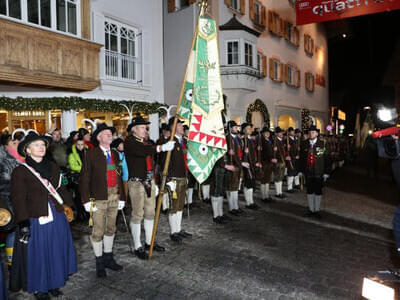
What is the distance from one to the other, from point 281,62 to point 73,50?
15.5 m

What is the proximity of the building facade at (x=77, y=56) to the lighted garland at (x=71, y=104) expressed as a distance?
0.06 m

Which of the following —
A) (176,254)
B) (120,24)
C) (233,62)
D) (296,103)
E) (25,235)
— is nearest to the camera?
(25,235)

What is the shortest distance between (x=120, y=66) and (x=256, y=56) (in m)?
8.56

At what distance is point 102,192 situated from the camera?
434 cm

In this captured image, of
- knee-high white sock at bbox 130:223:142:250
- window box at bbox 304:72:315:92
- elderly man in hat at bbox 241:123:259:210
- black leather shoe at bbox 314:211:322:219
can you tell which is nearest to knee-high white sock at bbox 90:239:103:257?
knee-high white sock at bbox 130:223:142:250

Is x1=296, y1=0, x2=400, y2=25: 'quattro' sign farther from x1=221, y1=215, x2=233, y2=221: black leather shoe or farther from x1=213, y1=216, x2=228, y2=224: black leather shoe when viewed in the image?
x1=213, y1=216, x2=228, y2=224: black leather shoe

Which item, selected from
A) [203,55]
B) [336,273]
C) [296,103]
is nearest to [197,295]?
[336,273]

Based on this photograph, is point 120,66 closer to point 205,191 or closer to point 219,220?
point 205,191

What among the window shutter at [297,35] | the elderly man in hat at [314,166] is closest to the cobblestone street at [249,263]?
the elderly man in hat at [314,166]

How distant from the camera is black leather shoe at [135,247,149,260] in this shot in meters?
5.05

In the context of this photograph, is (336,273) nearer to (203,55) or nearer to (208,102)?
(208,102)

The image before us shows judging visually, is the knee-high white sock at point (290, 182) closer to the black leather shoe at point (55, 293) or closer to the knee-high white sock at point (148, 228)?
the knee-high white sock at point (148, 228)

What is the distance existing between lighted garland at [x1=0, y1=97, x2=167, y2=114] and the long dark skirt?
7324 mm

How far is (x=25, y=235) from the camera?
351 centimetres
